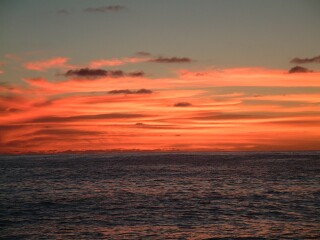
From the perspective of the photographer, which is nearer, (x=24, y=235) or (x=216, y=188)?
(x=24, y=235)

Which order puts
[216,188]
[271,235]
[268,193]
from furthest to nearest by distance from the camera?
[216,188], [268,193], [271,235]

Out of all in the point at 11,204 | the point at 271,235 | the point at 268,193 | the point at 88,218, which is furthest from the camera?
the point at 268,193

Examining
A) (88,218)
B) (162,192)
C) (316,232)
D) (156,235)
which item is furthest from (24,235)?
(162,192)

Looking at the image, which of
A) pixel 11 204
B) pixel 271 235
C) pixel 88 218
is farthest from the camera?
pixel 11 204

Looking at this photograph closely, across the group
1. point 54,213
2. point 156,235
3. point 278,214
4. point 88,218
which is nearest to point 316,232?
point 278,214

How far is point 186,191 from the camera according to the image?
58500 millimetres

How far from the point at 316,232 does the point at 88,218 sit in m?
18.6

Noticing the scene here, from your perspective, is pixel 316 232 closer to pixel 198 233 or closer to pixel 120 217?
pixel 198 233

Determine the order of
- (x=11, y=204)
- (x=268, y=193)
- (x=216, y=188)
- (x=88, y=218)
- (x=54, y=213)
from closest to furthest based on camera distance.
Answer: (x=88, y=218), (x=54, y=213), (x=11, y=204), (x=268, y=193), (x=216, y=188)

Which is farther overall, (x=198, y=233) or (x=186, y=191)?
(x=186, y=191)

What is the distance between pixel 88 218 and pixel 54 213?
468cm

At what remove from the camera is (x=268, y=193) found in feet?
182

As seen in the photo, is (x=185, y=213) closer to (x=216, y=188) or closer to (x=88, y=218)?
(x=88, y=218)

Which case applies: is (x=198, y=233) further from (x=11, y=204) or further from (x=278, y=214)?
(x=11, y=204)
